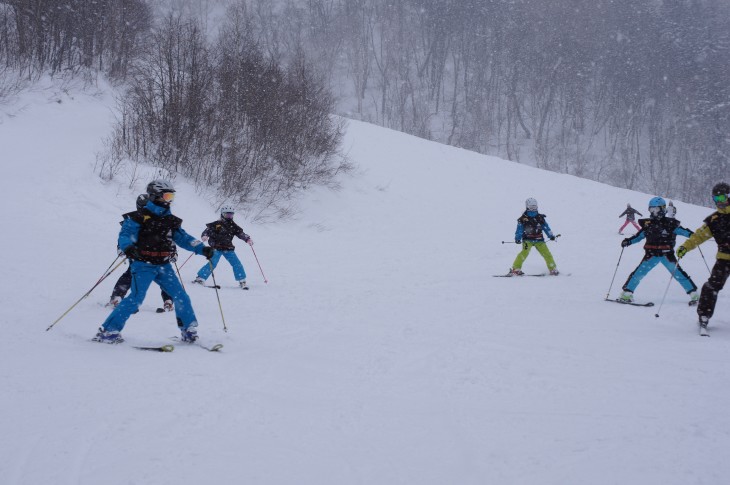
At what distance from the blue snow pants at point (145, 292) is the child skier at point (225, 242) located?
3.94m

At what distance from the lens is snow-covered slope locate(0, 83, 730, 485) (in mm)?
2660

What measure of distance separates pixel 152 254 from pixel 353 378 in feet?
8.92

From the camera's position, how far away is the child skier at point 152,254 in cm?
477

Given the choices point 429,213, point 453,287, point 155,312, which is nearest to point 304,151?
point 429,213

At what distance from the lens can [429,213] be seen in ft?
69.6

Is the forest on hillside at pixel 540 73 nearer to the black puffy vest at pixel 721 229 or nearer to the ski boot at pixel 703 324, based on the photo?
the black puffy vest at pixel 721 229

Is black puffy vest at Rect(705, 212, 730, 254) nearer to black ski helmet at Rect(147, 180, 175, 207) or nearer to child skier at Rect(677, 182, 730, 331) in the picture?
child skier at Rect(677, 182, 730, 331)

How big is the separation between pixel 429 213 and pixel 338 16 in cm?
4165

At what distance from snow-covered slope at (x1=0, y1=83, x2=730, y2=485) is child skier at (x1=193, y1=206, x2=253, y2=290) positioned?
1.52 feet

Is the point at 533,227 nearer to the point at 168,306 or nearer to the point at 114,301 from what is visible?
the point at 168,306

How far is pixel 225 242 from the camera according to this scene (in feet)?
30.5

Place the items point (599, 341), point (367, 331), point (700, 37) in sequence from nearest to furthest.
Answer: point (599, 341), point (367, 331), point (700, 37)

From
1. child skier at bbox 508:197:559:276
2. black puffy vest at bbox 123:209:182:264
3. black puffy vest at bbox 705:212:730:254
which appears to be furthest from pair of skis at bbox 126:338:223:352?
child skier at bbox 508:197:559:276

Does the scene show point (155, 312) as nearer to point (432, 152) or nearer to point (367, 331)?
point (367, 331)
